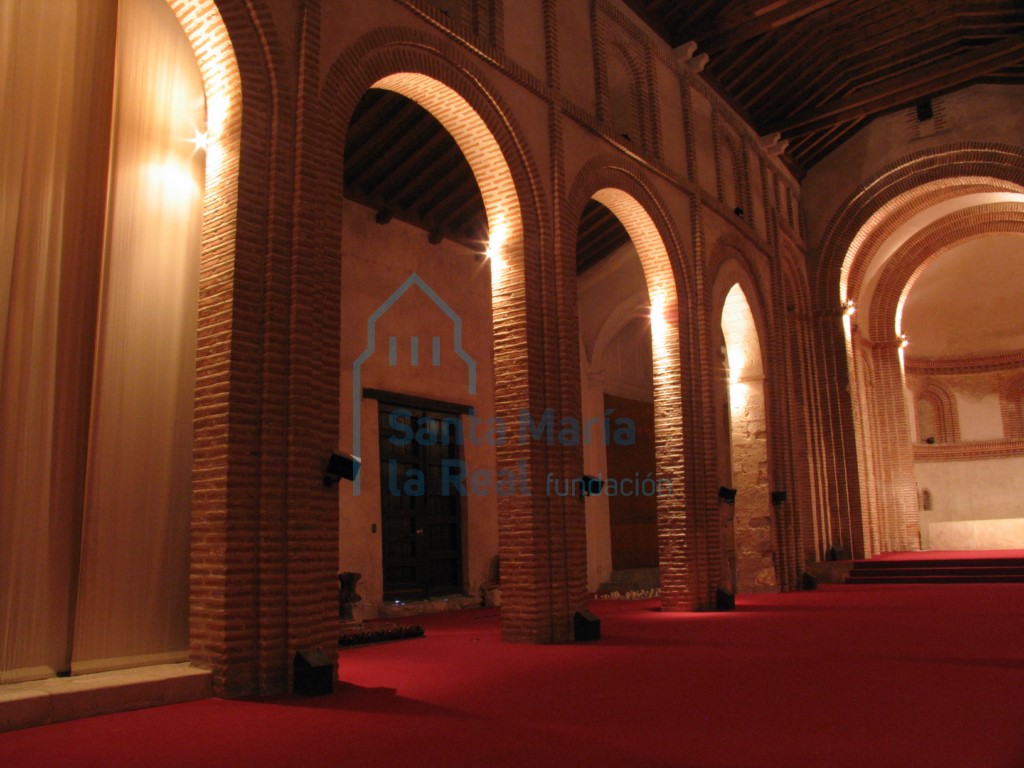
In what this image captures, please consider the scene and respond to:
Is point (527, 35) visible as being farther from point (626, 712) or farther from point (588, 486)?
point (626, 712)

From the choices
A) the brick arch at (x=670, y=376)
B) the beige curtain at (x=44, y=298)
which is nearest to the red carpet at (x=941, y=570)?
the brick arch at (x=670, y=376)

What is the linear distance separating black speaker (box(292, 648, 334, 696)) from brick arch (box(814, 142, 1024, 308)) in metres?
14.8

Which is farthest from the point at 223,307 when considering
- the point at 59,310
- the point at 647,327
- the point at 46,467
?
the point at 647,327

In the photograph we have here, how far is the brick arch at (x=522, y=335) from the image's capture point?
8328 mm

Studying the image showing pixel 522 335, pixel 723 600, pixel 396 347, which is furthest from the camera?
pixel 396 347

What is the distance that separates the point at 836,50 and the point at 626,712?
13574 mm

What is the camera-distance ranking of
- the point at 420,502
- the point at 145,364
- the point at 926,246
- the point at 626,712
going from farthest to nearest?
1. the point at 926,246
2. the point at 420,502
3. the point at 145,364
4. the point at 626,712

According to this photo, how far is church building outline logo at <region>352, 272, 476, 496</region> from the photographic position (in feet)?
40.4

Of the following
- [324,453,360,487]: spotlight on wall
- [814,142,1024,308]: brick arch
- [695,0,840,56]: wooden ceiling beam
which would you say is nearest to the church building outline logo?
[324,453,360,487]: spotlight on wall

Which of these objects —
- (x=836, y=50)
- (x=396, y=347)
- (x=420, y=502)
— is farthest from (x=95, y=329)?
(x=836, y=50)

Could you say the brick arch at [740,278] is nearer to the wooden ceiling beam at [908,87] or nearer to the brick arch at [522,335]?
the wooden ceiling beam at [908,87]

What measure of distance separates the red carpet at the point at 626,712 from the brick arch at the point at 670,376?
262cm

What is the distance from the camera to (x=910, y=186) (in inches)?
686

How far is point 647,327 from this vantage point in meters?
18.7
